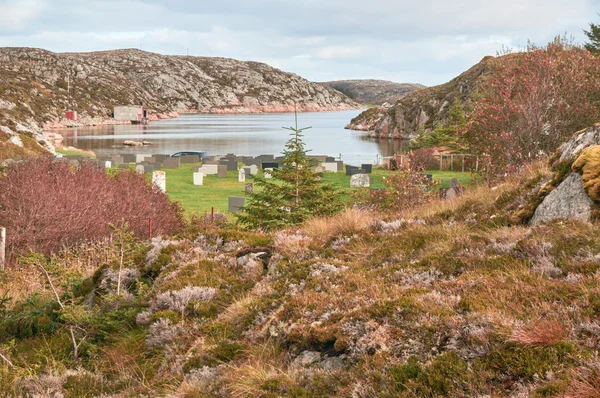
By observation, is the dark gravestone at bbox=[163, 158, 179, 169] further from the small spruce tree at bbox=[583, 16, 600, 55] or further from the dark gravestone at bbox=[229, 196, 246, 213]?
the small spruce tree at bbox=[583, 16, 600, 55]

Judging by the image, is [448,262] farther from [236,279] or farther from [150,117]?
[150,117]

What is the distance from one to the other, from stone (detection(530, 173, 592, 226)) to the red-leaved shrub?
8.06m

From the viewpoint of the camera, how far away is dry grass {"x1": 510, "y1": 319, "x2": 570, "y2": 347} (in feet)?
12.2

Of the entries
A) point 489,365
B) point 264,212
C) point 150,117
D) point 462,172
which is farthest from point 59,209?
point 150,117

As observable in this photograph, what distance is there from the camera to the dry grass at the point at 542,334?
147 inches

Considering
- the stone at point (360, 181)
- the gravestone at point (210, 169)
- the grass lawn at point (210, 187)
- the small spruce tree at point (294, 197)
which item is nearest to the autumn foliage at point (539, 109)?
the grass lawn at point (210, 187)

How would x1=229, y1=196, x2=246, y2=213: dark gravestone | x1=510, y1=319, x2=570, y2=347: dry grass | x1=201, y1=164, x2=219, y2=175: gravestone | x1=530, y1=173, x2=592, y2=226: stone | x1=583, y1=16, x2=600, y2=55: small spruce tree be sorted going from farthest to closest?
x1=583, y1=16, x2=600, y2=55: small spruce tree < x1=201, y1=164, x2=219, y2=175: gravestone < x1=229, y1=196, x2=246, y2=213: dark gravestone < x1=530, y1=173, x2=592, y2=226: stone < x1=510, y1=319, x2=570, y2=347: dry grass

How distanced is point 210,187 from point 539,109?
620 inches

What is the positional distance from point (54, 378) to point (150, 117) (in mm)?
163598

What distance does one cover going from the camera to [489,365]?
12.2ft

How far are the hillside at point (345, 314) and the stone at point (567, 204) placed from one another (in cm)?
12

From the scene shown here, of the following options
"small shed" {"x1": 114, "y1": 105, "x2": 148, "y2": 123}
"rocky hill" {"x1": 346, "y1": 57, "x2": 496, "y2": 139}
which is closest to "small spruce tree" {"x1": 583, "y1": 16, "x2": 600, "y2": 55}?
"rocky hill" {"x1": 346, "y1": 57, "x2": 496, "y2": 139}

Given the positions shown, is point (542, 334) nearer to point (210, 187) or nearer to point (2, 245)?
point (2, 245)

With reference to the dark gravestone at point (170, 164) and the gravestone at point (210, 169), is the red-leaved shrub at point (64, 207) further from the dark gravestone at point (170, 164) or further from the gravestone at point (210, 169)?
the dark gravestone at point (170, 164)
